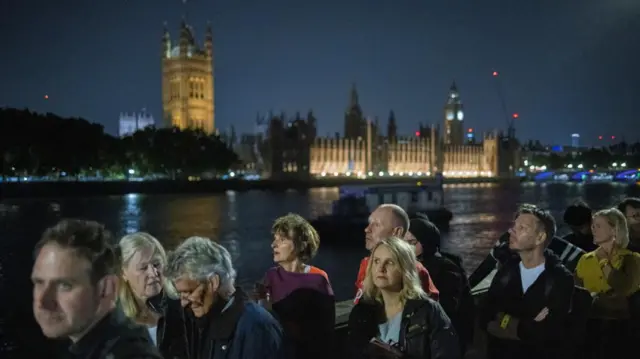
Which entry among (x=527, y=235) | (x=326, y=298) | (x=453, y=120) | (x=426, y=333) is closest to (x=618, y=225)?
(x=527, y=235)

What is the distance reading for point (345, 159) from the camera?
319 feet

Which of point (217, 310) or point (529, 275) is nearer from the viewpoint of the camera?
point (217, 310)

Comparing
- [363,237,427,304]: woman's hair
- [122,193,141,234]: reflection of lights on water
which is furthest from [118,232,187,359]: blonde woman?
[122,193,141,234]: reflection of lights on water

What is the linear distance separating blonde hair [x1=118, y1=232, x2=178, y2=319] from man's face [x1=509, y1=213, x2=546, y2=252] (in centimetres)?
166

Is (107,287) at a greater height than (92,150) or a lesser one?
lesser

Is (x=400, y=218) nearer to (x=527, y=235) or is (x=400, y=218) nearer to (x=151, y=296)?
(x=527, y=235)

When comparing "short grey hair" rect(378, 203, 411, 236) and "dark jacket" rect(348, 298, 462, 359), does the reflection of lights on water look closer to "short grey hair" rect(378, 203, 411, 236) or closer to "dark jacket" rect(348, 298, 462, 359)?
"short grey hair" rect(378, 203, 411, 236)

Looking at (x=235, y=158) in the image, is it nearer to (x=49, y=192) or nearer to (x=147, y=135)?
(x=147, y=135)

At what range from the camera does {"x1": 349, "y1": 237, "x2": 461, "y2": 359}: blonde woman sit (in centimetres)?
239

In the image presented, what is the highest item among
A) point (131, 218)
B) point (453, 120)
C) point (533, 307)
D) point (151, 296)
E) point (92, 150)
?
point (453, 120)

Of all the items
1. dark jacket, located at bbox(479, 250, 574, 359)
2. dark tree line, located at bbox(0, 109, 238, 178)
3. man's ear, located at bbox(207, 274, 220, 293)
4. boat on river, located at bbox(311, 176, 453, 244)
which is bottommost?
boat on river, located at bbox(311, 176, 453, 244)

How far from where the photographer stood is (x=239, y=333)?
84.9 inches

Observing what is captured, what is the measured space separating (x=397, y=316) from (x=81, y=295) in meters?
1.41

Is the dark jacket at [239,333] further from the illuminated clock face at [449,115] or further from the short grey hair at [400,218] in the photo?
the illuminated clock face at [449,115]
